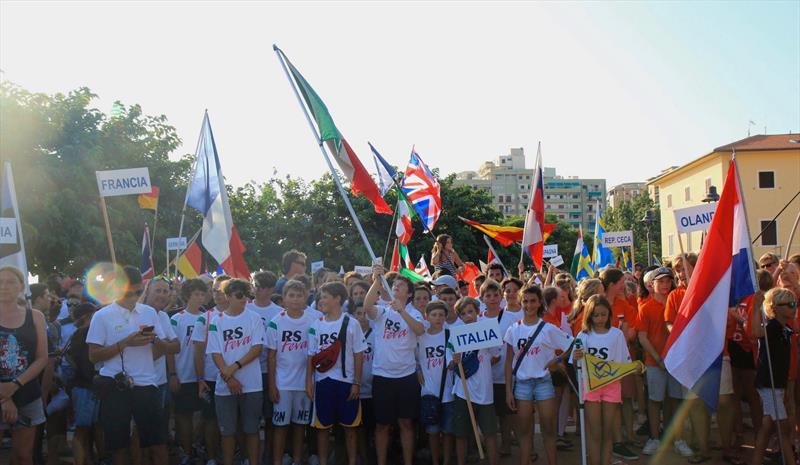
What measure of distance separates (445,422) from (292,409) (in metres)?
1.53

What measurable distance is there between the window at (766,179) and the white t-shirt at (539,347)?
62.0m

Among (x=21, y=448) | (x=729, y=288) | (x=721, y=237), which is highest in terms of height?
(x=721, y=237)

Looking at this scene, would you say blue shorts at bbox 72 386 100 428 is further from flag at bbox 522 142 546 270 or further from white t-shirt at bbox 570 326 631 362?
flag at bbox 522 142 546 270

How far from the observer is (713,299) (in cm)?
679

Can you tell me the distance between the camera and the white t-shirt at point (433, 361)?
7480 millimetres

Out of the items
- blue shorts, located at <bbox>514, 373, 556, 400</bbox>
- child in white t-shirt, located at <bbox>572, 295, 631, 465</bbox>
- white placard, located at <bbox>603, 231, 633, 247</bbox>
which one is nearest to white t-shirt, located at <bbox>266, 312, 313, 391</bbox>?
blue shorts, located at <bbox>514, 373, 556, 400</bbox>

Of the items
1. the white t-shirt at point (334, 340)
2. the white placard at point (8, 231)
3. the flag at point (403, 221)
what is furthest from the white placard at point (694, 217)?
the white placard at point (8, 231)

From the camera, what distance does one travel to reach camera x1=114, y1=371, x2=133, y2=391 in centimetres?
654

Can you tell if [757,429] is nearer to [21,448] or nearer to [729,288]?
[729,288]

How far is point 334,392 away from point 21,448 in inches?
108

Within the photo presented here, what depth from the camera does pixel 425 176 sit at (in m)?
14.6

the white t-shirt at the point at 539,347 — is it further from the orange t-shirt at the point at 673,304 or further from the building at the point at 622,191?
the building at the point at 622,191

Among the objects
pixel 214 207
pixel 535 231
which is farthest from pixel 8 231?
pixel 535 231

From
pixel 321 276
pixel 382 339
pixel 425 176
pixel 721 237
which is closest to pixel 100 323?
pixel 382 339
